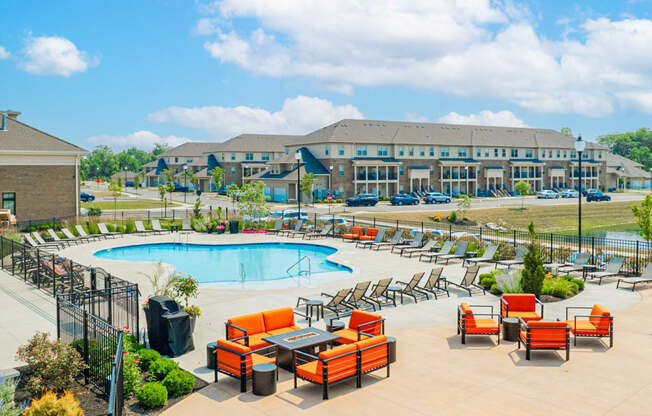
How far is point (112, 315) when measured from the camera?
12312mm

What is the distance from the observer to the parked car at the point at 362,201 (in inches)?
2403

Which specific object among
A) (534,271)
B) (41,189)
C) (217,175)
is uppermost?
(217,175)

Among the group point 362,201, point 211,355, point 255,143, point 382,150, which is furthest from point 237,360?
point 255,143

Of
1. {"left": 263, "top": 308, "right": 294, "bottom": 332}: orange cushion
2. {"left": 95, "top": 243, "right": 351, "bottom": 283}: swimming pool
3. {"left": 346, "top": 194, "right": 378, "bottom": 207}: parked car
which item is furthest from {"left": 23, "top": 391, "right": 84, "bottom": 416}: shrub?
{"left": 346, "top": 194, "right": 378, "bottom": 207}: parked car

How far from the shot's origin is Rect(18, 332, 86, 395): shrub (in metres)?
8.87

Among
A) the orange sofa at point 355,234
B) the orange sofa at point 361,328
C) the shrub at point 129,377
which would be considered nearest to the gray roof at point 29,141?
the orange sofa at point 355,234

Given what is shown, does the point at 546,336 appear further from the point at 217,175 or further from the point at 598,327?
the point at 217,175

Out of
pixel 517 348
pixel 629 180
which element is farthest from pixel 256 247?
pixel 629 180

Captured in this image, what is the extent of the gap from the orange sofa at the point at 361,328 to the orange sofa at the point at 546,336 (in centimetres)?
296

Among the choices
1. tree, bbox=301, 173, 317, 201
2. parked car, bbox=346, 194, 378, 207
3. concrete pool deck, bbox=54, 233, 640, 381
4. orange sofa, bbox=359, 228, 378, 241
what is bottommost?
concrete pool deck, bbox=54, 233, 640, 381

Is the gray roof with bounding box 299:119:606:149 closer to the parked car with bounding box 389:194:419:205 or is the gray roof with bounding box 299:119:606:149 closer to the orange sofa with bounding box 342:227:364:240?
the parked car with bounding box 389:194:419:205

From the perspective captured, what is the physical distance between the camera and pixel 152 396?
28.0 ft

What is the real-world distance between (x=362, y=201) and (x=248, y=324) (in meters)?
51.1

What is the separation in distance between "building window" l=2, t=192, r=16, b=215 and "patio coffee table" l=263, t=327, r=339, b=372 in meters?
31.0
